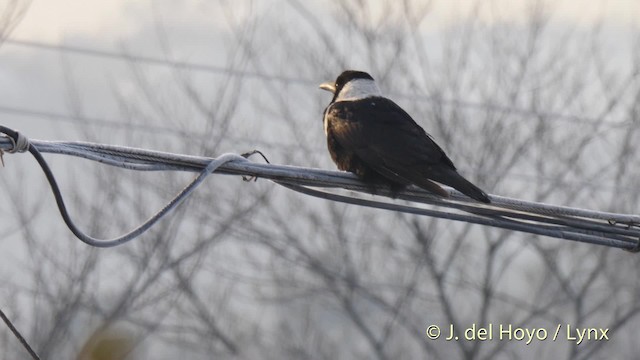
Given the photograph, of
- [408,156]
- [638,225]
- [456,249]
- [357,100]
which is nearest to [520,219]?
[638,225]

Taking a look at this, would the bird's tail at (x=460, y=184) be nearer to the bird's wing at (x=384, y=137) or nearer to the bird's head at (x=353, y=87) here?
the bird's wing at (x=384, y=137)

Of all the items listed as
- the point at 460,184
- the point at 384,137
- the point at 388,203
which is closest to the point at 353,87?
the point at 384,137

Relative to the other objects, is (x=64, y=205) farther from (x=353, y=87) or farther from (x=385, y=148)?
(x=353, y=87)

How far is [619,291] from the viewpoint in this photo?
17422 millimetres

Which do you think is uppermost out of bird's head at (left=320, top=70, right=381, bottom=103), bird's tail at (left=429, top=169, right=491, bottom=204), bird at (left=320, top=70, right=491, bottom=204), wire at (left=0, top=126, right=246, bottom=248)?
bird's head at (left=320, top=70, right=381, bottom=103)

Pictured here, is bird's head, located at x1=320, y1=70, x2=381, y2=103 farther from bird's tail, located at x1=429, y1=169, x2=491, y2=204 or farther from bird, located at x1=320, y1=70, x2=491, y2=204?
bird's tail, located at x1=429, y1=169, x2=491, y2=204

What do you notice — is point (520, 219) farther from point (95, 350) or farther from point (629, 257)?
point (629, 257)

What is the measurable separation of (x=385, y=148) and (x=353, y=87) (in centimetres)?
170

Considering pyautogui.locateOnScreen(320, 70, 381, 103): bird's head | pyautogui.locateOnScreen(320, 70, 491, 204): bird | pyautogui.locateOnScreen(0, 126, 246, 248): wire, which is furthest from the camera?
pyautogui.locateOnScreen(320, 70, 381, 103): bird's head

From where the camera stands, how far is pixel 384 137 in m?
7.48

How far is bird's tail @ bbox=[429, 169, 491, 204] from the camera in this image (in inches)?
241

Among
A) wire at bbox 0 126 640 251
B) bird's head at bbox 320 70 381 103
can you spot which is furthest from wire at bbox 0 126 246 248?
bird's head at bbox 320 70 381 103

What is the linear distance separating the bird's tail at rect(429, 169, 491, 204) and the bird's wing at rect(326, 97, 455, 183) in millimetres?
118

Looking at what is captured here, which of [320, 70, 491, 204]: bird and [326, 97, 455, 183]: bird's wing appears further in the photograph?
[326, 97, 455, 183]: bird's wing
